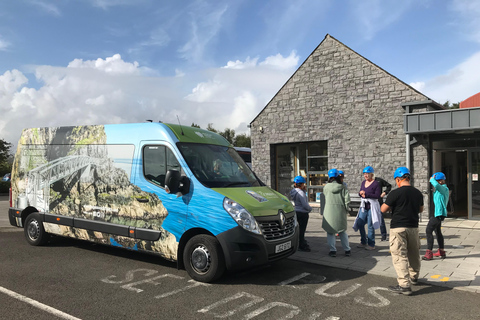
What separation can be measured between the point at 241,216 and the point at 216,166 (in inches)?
48.2

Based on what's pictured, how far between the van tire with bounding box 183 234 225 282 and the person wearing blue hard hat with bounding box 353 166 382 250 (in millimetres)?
3983

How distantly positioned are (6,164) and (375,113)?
110 feet

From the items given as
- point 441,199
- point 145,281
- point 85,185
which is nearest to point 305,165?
point 441,199

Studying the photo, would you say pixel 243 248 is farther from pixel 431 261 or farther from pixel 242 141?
pixel 242 141

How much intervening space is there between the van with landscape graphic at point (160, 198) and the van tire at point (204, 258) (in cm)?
1

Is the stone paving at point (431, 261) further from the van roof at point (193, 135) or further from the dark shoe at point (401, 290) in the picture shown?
the van roof at point (193, 135)

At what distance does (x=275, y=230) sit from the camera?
548 centimetres

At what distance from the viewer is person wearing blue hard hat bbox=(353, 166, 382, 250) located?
26.0ft

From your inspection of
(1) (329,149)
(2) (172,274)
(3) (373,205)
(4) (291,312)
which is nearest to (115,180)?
(2) (172,274)

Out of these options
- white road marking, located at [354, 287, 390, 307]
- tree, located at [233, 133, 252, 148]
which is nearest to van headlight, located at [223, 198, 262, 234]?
white road marking, located at [354, 287, 390, 307]

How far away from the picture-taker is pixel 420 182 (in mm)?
12336

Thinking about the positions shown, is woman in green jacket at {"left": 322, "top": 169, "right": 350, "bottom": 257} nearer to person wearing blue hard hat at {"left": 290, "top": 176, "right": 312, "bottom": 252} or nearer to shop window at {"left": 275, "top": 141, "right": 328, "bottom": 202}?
person wearing blue hard hat at {"left": 290, "top": 176, "right": 312, "bottom": 252}

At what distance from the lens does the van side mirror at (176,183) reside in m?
5.33

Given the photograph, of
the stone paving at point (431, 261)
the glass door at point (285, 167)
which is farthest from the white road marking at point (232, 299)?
the glass door at point (285, 167)
